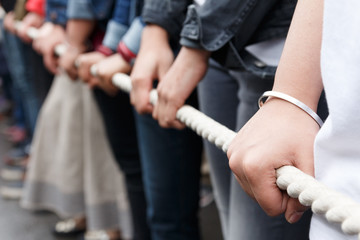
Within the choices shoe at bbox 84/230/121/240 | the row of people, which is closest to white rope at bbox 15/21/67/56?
the row of people

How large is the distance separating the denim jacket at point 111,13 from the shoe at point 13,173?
4.45ft

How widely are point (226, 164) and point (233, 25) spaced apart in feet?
1.01

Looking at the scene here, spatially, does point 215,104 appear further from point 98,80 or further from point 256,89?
point 98,80

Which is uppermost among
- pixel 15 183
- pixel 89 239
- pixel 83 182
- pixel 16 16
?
pixel 16 16

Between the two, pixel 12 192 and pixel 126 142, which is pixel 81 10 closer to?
pixel 126 142

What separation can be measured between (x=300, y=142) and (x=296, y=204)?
0.24ft

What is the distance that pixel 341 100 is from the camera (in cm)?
48

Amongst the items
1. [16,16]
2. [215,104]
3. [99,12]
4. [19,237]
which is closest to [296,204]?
[215,104]

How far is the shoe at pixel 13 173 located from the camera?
265 centimetres

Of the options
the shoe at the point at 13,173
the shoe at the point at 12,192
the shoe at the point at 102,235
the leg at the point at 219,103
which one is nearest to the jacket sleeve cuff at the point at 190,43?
the leg at the point at 219,103

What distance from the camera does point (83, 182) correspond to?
1944mm

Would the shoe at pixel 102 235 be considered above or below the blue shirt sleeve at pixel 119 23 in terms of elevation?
below

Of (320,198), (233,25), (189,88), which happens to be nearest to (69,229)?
(189,88)

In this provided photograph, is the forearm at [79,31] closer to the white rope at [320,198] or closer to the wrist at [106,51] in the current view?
the wrist at [106,51]
